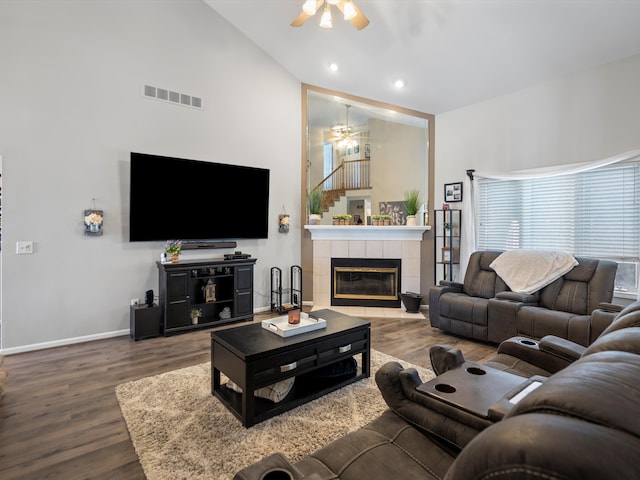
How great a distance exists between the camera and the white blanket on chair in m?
3.86

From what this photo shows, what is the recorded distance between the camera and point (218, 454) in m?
2.01

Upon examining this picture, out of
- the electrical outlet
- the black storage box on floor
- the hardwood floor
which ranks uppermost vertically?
the electrical outlet

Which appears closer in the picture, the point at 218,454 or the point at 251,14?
the point at 218,454

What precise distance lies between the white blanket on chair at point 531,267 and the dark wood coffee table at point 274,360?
7.32ft

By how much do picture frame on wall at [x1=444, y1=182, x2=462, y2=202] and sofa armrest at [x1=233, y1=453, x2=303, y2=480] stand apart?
17.0 feet

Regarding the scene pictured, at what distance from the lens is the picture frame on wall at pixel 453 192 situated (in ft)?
18.0

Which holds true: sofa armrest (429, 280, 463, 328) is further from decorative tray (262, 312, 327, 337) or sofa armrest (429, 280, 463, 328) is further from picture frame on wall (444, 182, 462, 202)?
decorative tray (262, 312, 327, 337)

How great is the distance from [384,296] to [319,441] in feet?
12.5

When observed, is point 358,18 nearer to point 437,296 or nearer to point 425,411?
point 437,296

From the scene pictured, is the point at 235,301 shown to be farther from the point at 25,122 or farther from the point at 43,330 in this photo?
the point at 25,122

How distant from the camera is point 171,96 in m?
4.48

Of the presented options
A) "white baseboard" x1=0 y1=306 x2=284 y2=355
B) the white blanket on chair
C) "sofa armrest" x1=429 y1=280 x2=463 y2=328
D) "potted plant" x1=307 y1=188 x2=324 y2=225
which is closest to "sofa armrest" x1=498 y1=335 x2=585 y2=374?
the white blanket on chair

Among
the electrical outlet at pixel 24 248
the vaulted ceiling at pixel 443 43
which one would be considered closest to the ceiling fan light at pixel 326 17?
the vaulted ceiling at pixel 443 43

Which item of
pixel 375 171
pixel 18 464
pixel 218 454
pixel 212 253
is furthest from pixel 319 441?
pixel 375 171
